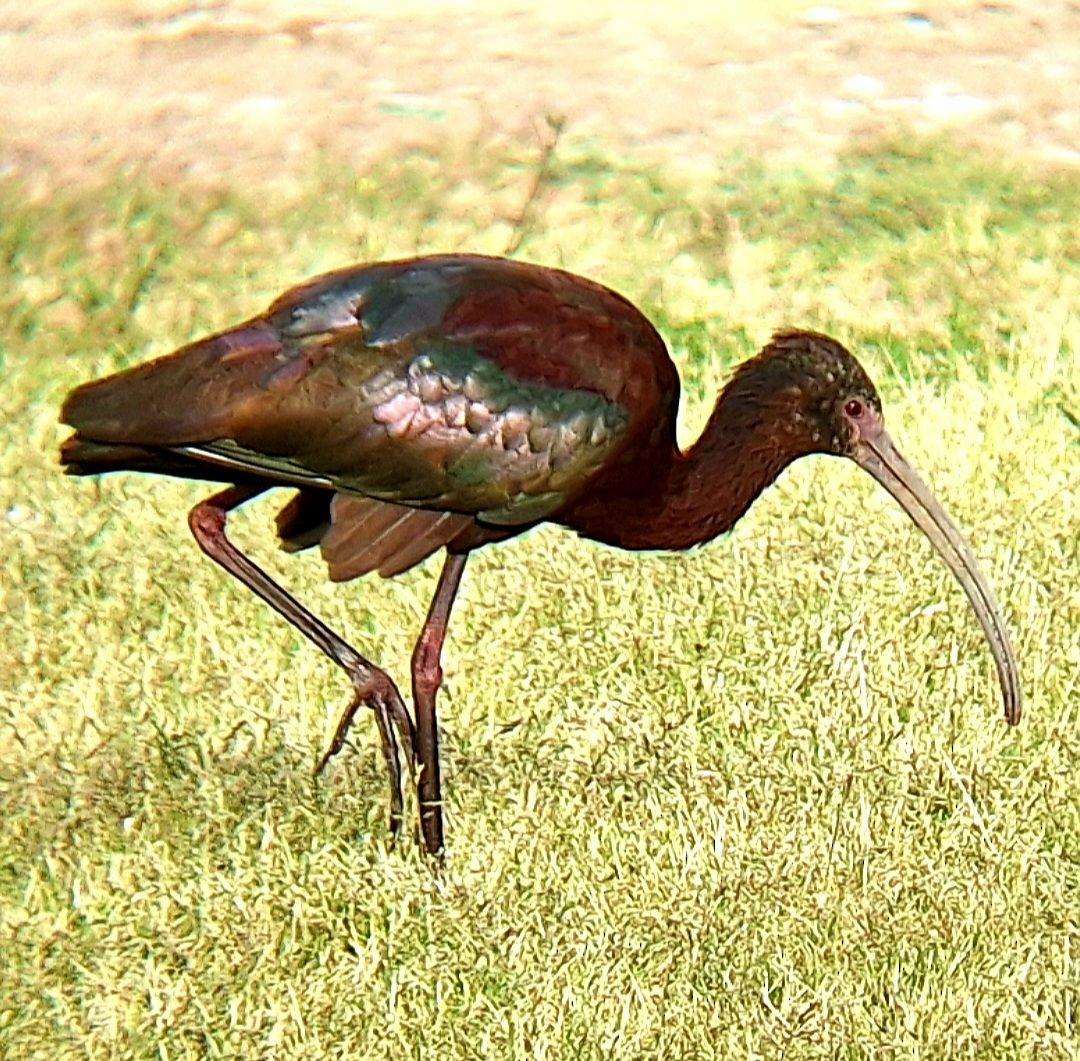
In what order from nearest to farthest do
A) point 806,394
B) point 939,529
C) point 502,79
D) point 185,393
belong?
point 185,393
point 806,394
point 939,529
point 502,79

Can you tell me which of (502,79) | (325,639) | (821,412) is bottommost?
(502,79)

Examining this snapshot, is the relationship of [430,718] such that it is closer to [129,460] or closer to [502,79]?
[129,460]

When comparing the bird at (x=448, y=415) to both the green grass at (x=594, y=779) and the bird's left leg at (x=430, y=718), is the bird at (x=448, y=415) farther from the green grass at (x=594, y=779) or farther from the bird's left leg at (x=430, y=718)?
the green grass at (x=594, y=779)

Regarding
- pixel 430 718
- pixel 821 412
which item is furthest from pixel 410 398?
pixel 821 412

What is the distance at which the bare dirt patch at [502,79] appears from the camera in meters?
8.76

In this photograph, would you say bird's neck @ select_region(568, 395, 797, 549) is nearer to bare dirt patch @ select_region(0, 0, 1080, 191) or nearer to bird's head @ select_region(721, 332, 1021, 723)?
Answer: bird's head @ select_region(721, 332, 1021, 723)

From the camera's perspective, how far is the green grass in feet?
14.1

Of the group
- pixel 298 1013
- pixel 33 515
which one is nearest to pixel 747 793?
pixel 298 1013

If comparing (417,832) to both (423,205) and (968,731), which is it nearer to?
(968,731)

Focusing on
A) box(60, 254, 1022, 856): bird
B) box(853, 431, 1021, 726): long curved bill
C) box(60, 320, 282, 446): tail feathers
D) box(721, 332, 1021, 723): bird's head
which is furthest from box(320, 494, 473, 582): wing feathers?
box(853, 431, 1021, 726): long curved bill

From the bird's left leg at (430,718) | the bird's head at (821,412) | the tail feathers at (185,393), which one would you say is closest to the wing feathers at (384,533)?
the bird's left leg at (430,718)

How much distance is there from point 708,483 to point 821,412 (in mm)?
237

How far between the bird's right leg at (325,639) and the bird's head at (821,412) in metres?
0.79

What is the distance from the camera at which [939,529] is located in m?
4.68
